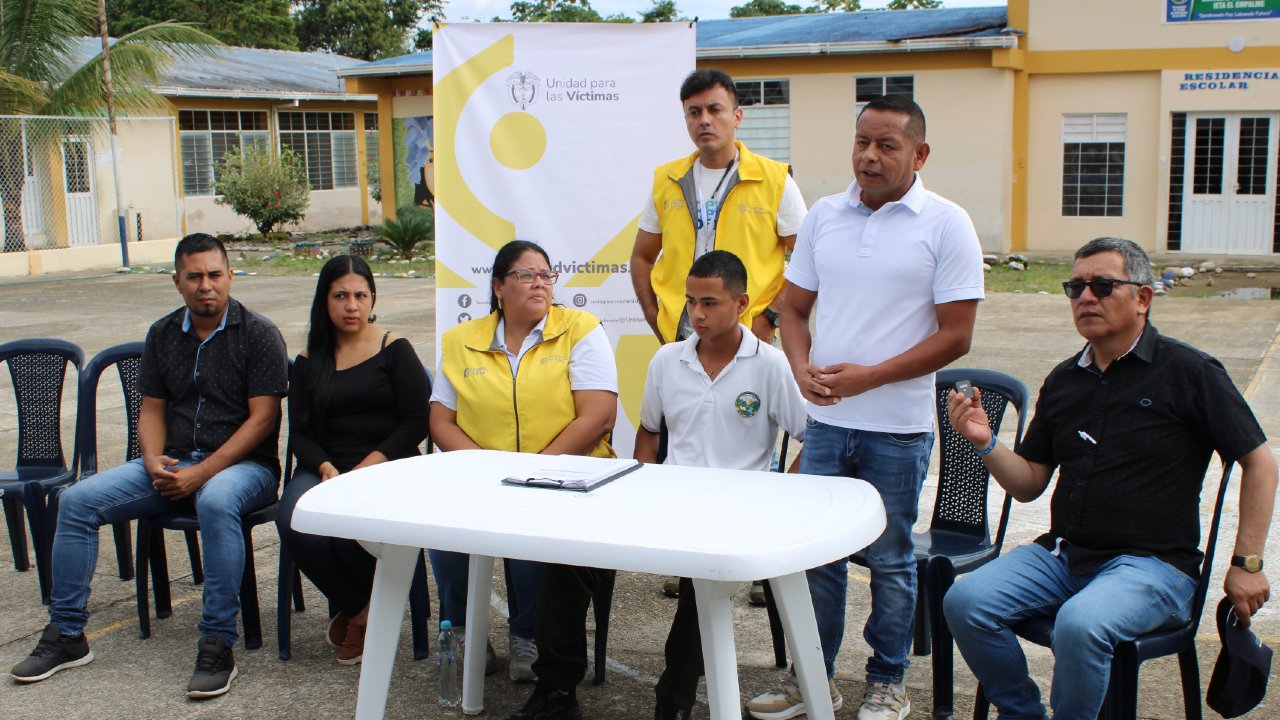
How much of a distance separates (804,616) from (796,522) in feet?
1.33

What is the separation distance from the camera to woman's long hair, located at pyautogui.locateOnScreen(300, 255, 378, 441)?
428 cm

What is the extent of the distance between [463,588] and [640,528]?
138 centimetres

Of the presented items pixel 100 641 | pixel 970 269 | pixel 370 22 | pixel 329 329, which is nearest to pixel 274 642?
pixel 100 641

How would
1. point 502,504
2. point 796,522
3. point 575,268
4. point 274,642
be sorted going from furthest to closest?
point 575,268
point 274,642
point 502,504
point 796,522

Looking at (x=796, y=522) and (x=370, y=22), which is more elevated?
(x=370, y=22)

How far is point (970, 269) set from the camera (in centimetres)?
336

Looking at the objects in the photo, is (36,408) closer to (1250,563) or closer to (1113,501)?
(1113,501)

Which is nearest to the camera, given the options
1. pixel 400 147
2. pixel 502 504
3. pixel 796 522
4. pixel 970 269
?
pixel 796 522

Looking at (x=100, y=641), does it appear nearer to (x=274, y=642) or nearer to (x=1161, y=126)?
(x=274, y=642)

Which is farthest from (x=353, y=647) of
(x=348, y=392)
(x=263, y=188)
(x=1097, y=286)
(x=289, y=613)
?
(x=263, y=188)

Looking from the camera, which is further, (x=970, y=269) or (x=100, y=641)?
(x=100, y=641)

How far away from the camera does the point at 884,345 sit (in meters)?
3.47

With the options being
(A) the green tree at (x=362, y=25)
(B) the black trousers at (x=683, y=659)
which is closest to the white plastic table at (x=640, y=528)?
(B) the black trousers at (x=683, y=659)

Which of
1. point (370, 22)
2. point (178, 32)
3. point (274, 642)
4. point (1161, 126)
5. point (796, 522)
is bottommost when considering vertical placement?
point (274, 642)
